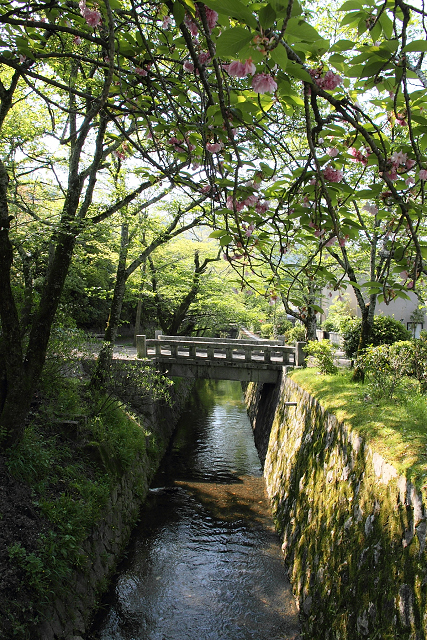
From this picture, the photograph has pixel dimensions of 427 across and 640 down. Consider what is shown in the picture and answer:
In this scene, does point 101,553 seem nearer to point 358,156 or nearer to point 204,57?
point 358,156

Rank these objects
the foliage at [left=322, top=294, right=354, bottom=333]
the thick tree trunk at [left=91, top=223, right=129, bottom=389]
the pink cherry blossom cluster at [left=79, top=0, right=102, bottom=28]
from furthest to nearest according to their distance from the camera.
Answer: the foliage at [left=322, top=294, right=354, bottom=333], the thick tree trunk at [left=91, top=223, right=129, bottom=389], the pink cherry blossom cluster at [left=79, top=0, right=102, bottom=28]

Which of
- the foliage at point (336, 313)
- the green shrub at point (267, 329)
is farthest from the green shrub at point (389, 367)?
the green shrub at point (267, 329)

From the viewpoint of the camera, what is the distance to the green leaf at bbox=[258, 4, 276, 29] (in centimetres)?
131

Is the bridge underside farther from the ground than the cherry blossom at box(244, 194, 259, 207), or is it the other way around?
the cherry blossom at box(244, 194, 259, 207)

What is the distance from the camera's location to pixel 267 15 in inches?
51.8

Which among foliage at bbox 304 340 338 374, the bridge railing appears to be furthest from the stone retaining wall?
foliage at bbox 304 340 338 374

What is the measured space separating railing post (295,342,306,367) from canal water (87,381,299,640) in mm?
3314

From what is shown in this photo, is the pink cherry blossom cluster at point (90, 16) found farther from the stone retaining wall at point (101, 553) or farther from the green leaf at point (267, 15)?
the stone retaining wall at point (101, 553)

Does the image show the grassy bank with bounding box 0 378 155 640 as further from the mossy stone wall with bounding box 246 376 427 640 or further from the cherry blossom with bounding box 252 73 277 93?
the cherry blossom with bounding box 252 73 277 93

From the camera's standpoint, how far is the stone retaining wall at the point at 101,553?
4586 millimetres

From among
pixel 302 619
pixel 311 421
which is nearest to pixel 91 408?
pixel 311 421

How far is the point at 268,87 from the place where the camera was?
163cm

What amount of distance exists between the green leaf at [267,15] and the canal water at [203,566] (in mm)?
6217

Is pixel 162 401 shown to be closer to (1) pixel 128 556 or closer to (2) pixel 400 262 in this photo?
(1) pixel 128 556
